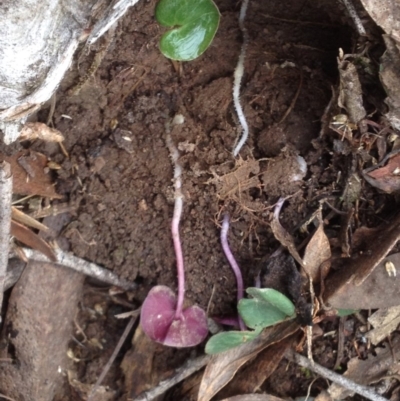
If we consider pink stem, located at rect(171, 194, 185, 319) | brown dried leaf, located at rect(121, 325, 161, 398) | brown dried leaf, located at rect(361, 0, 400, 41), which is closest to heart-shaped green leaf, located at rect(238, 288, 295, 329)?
pink stem, located at rect(171, 194, 185, 319)

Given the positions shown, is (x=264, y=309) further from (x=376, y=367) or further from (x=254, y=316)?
(x=376, y=367)

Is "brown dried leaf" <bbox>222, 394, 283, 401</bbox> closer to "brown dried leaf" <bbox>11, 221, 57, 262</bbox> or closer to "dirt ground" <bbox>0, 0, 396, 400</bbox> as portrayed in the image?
"dirt ground" <bbox>0, 0, 396, 400</bbox>

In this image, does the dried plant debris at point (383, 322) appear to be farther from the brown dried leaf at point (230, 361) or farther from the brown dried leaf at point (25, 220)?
the brown dried leaf at point (25, 220)

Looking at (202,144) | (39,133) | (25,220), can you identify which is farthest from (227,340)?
(39,133)

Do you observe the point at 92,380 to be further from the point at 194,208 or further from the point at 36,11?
the point at 36,11

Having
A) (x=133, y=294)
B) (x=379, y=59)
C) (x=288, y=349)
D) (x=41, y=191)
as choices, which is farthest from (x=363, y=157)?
(x=41, y=191)

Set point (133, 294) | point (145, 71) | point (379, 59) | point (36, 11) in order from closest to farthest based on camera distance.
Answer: point (36, 11) < point (379, 59) < point (145, 71) < point (133, 294)

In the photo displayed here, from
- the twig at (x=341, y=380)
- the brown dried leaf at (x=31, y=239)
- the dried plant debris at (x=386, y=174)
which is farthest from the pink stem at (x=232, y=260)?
the brown dried leaf at (x=31, y=239)
